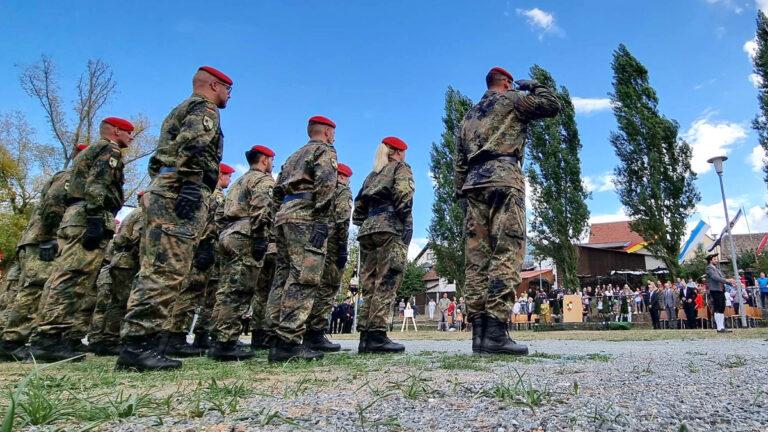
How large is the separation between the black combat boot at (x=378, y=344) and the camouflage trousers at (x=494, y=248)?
1.15 meters

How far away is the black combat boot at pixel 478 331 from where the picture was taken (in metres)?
4.23

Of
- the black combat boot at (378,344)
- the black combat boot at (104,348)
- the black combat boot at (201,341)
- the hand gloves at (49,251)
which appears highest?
the hand gloves at (49,251)

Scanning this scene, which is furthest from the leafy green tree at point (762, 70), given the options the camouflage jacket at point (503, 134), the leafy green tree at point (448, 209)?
the camouflage jacket at point (503, 134)

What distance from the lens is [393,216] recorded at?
5.57 m

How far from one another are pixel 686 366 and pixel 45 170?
1114 inches

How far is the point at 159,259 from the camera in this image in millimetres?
3762

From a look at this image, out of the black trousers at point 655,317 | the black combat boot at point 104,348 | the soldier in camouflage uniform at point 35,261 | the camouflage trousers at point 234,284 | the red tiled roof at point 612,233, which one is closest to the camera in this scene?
the camouflage trousers at point 234,284

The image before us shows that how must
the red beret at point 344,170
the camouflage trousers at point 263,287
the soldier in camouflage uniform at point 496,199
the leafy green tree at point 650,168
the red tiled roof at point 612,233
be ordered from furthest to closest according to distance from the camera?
the red tiled roof at point 612,233 → the leafy green tree at point 650,168 → the red beret at point 344,170 → the camouflage trousers at point 263,287 → the soldier in camouflage uniform at point 496,199

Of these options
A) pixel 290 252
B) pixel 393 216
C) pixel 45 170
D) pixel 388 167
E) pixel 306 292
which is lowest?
pixel 306 292

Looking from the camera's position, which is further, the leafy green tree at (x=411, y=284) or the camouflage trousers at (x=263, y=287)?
the leafy green tree at (x=411, y=284)

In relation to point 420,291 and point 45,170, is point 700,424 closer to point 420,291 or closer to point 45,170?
point 45,170

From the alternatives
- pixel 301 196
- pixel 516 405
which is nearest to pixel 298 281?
pixel 301 196

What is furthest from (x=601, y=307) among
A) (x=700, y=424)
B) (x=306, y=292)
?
(x=700, y=424)

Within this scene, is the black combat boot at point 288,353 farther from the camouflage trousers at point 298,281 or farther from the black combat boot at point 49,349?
the black combat boot at point 49,349
